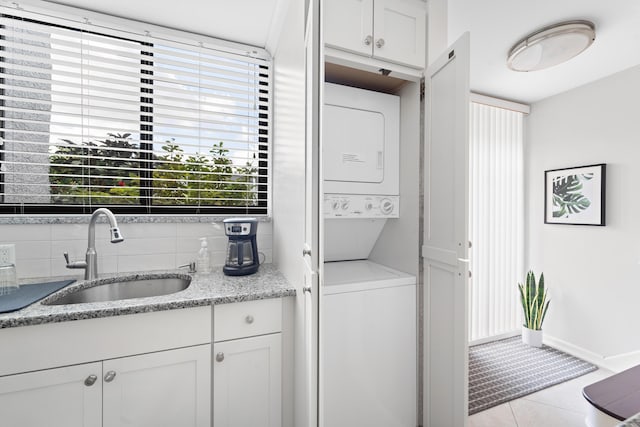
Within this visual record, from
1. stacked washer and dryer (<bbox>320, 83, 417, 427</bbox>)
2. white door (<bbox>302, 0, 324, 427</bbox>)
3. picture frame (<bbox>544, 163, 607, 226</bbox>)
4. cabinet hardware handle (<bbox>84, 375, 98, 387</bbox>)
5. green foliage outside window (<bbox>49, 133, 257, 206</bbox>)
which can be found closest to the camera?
white door (<bbox>302, 0, 324, 427</bbox>)

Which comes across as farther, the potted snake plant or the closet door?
the potted snake plant

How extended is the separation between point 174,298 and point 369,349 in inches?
41.0

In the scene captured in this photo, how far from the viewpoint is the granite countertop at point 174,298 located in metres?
1.12

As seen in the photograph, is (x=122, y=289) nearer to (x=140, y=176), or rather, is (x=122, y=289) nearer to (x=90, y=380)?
(x=90, y=380)

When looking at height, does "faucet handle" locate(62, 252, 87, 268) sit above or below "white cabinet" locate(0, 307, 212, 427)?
above

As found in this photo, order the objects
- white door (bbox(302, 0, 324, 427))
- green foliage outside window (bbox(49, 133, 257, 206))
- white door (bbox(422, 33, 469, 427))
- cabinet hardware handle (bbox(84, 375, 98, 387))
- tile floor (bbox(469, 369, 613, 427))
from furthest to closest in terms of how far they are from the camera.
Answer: tile floor (bbox(469, 369, 613, 427))
green foliage outside window (bbox(49, 133, 257, 206))
white door (bbox(422, 33, 469, 427))
cabinet hardware handle (bbox(84, 375, 98, 387))
white door (bbox(302, 0, 324, 427))

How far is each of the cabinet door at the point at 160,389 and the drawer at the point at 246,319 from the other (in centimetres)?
11

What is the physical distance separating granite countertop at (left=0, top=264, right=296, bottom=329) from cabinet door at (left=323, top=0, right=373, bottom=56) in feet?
4.35

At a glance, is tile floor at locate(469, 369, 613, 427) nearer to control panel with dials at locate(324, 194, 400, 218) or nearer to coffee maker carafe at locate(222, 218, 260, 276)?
control panel with dials at locate(324, 194, 400, 218)

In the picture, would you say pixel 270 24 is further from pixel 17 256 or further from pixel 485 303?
pixel 485 303

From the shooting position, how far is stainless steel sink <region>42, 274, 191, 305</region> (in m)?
1.50

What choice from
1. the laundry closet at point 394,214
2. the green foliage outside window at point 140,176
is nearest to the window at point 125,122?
the green foliage outside window at point 140,176

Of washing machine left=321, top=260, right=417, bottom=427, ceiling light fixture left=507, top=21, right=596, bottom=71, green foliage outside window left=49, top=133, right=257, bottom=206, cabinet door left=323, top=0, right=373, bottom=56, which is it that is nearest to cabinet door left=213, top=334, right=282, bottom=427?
washing machine left=321, top=260, right=417, bottom=427

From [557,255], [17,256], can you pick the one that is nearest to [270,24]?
[17,256]
